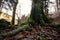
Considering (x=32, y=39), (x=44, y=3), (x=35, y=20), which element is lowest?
(x=32, y=39)

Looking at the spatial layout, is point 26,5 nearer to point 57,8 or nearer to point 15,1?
point 57,8

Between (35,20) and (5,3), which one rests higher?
(5,3)

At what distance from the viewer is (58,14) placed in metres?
14.6

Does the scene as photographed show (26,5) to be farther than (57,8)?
Yes

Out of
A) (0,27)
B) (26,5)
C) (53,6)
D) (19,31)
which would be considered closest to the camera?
(19,31)

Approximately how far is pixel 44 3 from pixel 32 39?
6.22 metres

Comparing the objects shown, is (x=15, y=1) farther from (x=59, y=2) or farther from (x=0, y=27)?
(x=59, y=2)

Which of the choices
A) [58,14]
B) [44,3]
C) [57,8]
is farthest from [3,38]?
[57,8]

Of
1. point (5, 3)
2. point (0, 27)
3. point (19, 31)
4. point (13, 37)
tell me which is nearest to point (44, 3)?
point (5, 3)

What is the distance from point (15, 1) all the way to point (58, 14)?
4577mm

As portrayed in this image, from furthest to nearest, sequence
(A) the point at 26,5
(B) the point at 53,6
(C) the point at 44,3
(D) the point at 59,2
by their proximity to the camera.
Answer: (A) the point at 26,5, (B) the point at 53,6, (D) the point at 59,2, (C) the point at 44,3

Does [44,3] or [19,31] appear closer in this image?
[19,31]

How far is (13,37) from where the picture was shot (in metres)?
6.69

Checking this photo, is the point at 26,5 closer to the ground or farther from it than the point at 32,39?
farther from it
